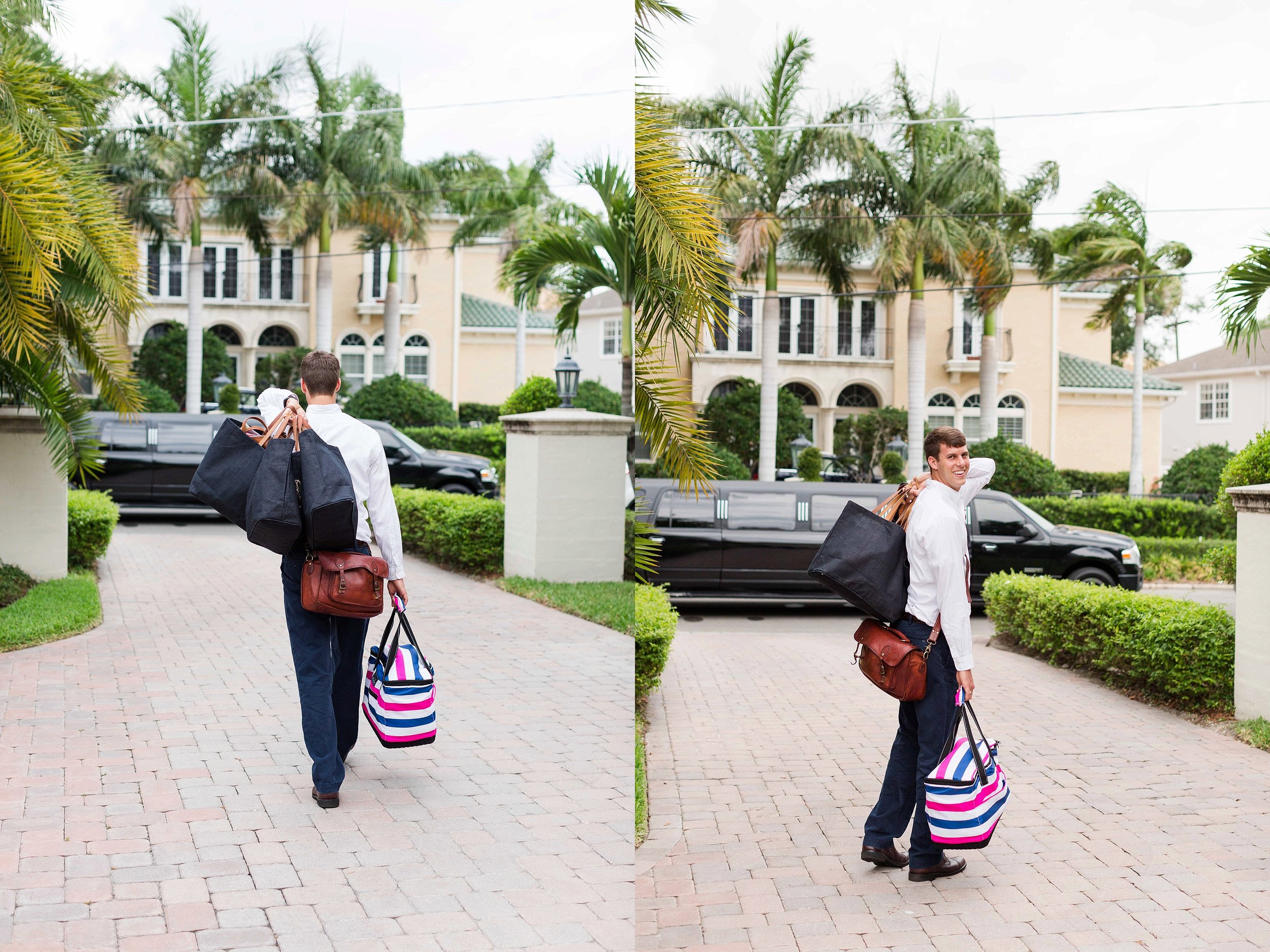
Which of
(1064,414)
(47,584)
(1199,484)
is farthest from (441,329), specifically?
(47,584)

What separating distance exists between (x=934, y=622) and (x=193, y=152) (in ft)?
70.8

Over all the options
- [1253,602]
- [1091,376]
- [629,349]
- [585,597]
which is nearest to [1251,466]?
[1253,602]

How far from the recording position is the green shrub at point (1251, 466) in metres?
7.33

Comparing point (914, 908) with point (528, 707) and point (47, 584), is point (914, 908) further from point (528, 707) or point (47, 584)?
point (47, 584)

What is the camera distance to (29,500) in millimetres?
10547

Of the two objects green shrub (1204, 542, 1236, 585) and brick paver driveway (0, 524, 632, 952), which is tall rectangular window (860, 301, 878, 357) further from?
brick paver driveway (0, 524, 632, 952)

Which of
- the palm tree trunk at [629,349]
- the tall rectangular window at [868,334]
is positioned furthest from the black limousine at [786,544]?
the tall rectangular window at [868,334]

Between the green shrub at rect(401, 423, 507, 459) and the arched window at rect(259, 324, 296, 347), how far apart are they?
35.1ft

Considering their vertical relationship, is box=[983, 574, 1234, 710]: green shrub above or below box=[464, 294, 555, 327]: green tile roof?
below

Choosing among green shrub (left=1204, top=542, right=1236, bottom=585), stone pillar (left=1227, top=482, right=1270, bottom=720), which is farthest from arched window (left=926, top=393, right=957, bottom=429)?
stone pillar (left=1227, top=482, right=1270, bottom=720)

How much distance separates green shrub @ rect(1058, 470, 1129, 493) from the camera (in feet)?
72.1

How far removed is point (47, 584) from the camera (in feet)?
33.8

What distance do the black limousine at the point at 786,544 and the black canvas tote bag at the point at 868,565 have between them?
8304 millimetres

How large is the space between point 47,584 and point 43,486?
0.94m
